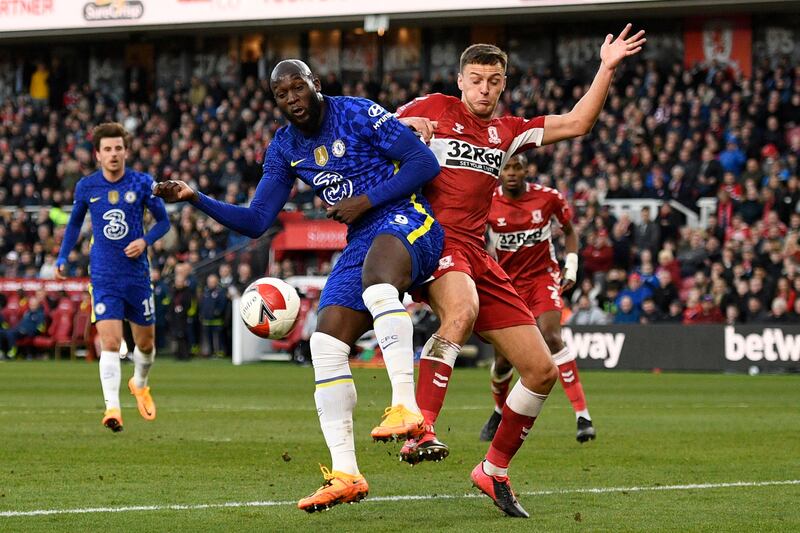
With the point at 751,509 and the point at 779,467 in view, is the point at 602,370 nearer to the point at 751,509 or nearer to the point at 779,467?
the point at 779,467

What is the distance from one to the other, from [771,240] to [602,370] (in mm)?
3782

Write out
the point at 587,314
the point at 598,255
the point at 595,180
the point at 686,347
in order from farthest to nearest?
the point at 595,180
the point at 598,255
the point at 587,314
the point at 686,347

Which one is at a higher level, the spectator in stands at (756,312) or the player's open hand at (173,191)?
the player's open hand at (173,191)

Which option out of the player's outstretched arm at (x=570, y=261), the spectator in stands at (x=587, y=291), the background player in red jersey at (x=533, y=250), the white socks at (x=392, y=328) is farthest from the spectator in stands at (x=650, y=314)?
the white socks at (x=392, y=328)

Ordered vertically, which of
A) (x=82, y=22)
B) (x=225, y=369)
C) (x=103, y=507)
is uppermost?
(x=82, y=22)

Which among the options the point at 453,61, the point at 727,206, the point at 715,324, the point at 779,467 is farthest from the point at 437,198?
the point at 453,61

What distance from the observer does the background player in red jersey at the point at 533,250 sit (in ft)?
39.1

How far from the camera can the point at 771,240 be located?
24141mm

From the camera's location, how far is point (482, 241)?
7715 mm

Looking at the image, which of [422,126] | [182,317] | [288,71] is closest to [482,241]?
[422,126]

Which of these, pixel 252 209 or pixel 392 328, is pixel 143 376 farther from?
pixel 392 328

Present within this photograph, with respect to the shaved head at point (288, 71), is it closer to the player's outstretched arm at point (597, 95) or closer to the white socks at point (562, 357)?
the player's outstretched arm at point (597, 95)

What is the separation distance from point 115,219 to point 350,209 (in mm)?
6009

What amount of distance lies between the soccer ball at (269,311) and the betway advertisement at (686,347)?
15973mm
